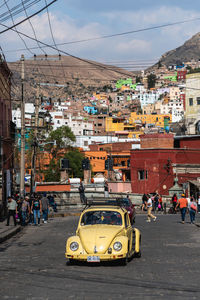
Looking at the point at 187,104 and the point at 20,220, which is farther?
the point at 187,104

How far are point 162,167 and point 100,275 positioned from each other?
172 feet

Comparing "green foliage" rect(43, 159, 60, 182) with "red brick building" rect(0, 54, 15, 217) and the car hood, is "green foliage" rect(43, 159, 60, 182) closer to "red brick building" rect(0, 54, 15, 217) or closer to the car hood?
"red brick building" rect(0, 54, 15, 217)

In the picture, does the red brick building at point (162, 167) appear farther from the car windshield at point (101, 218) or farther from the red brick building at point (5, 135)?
the car windshield at point (101, 218)

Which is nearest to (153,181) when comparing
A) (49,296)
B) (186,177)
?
(186,177)

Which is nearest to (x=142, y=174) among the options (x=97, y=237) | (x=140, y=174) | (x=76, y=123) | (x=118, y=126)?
(x=140, y=174)

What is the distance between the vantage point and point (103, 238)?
583 inches

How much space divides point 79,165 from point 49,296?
95.8 metres

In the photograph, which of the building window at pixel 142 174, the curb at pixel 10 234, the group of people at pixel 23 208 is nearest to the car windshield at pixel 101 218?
the curb at pixel 10 234

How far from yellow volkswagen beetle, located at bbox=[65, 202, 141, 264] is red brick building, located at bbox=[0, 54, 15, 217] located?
68.4 feet

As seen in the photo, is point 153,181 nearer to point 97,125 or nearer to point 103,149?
point 103,149

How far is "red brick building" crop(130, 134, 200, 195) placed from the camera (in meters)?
64.4

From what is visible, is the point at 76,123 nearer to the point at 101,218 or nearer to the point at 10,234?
the point at 10,234

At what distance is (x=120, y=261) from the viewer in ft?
49.0

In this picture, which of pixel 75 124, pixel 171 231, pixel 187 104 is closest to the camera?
pixel 171 231
